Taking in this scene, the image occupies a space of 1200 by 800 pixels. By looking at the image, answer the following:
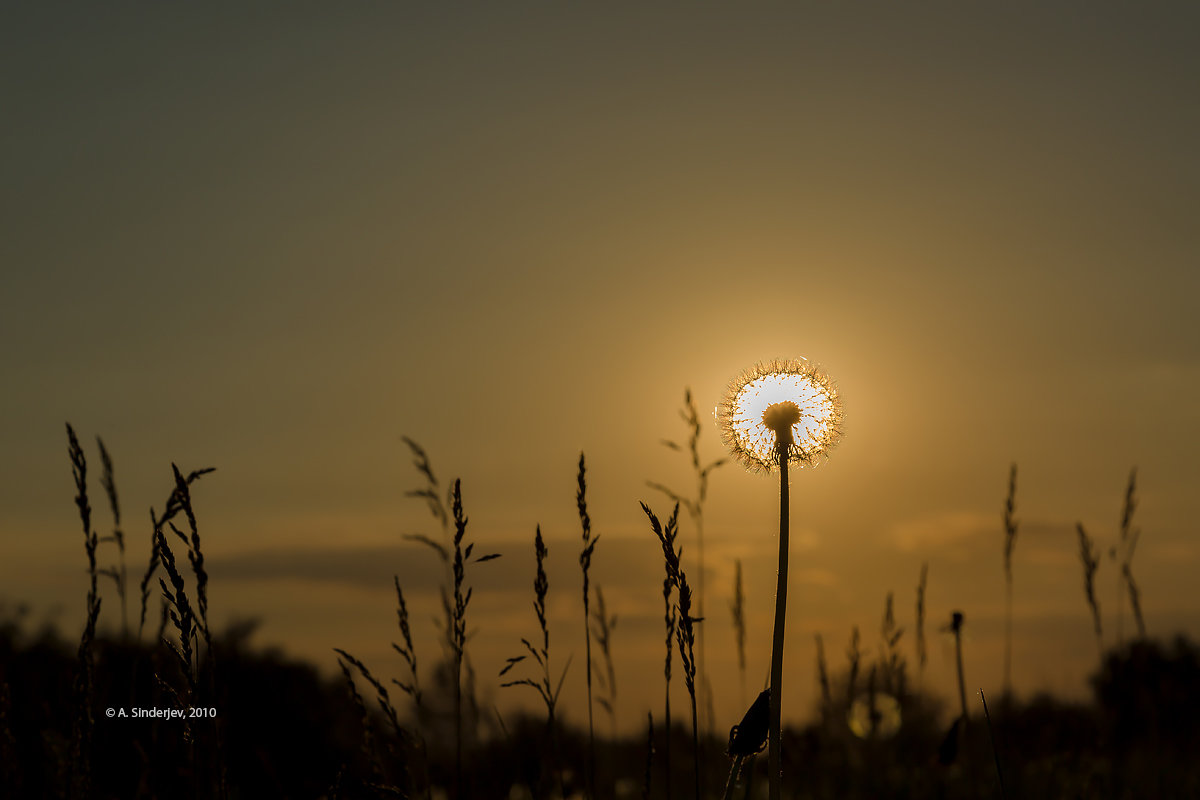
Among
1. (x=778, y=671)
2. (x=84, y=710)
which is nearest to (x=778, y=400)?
(x=778, y=671)

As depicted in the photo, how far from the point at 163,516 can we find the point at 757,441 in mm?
1979

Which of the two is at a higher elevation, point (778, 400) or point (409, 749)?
point (778, 400)

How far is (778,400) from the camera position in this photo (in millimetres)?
3600

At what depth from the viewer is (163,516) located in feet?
10.3

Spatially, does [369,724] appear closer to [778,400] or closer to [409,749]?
[409,749]

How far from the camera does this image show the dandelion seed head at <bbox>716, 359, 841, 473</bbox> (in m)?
3.79

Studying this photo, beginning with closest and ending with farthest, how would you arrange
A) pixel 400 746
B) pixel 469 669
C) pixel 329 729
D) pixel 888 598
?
pixel 400 746
pixel 469 669
pixel 888 598
pixel 329 729

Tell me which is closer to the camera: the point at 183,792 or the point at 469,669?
the point at 183,792

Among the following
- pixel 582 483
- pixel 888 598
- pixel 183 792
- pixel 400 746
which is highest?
pixel 582 483

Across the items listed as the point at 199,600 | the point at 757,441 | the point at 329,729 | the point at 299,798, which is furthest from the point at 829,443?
the point at 329,729

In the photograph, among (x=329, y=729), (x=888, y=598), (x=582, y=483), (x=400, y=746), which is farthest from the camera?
(x=329, y=729)

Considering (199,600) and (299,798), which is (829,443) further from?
(299,798)

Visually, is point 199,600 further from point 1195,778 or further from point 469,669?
point 1195,778

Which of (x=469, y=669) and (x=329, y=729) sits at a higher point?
(x=469, y=669)
